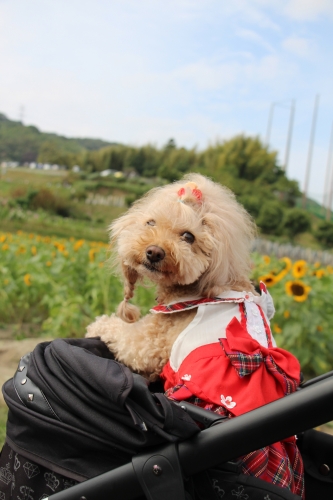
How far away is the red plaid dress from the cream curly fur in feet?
0.67

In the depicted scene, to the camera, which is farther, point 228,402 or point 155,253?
point 155,253

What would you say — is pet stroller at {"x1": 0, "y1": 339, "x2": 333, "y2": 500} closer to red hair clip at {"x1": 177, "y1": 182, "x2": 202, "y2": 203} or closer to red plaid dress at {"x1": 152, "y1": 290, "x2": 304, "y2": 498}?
red plaid dress at {"x1": 152, "y1": 290, "x2": 304, "y2": 498}

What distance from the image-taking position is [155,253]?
61.6 inches

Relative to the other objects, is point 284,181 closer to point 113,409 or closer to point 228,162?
point 228,162

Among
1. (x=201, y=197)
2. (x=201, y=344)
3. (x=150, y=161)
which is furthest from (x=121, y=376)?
(x=150, y=161)

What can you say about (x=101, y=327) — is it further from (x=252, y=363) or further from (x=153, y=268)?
(x=252, y=363)

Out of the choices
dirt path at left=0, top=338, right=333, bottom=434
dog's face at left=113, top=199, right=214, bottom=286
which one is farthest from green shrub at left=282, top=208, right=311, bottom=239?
dog's face at left=113, top=199, right=214, bottom=286

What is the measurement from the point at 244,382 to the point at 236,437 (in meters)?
0.28

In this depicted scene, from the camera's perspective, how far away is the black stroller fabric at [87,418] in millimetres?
1176

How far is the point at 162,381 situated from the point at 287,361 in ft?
1.65

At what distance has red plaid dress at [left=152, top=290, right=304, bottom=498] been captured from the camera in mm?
1289

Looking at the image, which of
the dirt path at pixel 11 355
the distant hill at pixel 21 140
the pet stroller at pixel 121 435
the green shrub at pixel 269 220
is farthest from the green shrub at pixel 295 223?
the pet stroller at pixel 121 435

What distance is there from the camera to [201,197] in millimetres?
1720

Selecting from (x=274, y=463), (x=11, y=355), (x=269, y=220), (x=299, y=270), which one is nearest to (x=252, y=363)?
(x=274, y=463)
